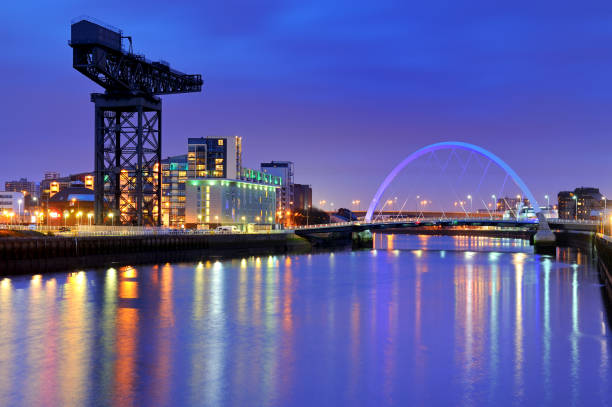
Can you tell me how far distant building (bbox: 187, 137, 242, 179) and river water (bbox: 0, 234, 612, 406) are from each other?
89.4 m

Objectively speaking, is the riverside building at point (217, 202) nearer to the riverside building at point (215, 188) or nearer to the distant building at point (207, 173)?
the riverside building at point (215, 188)

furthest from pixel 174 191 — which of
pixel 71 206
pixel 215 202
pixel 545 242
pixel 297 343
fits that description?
pixel 297 343

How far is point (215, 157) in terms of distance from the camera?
133000mm

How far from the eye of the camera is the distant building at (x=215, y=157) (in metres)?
132

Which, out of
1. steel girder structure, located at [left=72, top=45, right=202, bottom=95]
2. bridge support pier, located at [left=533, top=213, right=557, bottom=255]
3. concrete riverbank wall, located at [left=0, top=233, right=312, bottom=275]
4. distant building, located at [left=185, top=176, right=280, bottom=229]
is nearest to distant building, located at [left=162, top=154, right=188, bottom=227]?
distant building, located at [left=185, top=176, right=280, bottom=229]

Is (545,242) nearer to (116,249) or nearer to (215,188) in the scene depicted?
(215,188)

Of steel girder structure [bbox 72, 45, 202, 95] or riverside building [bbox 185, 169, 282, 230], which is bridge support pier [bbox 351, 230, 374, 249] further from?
steel girder structure [bbox 72, 45, 202, 95]

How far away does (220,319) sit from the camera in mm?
28969

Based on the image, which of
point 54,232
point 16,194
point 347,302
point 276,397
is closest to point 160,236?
point 54,232

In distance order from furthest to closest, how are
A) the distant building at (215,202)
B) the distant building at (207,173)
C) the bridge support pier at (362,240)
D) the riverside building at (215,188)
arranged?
the distant building at (207,173), the riverside building at (215,188), the distant building at (215,202), the bridge support pier at (362,240)

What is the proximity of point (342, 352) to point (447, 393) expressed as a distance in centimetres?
550

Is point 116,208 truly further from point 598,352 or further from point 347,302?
point 598,352

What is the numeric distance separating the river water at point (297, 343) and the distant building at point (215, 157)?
89399 millimetres

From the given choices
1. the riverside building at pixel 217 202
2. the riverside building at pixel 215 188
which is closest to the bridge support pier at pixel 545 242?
the riverside building at pixel 217 202
